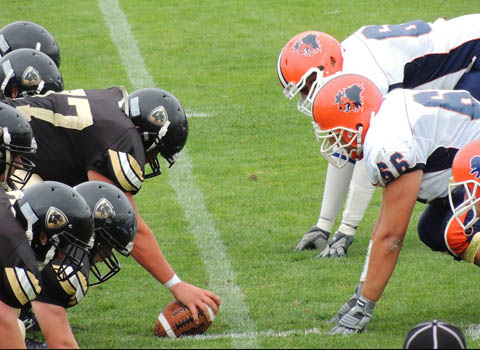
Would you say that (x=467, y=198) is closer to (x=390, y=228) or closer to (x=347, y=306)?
(x=390, y=228)

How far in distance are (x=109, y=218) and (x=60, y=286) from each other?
1.22 feet

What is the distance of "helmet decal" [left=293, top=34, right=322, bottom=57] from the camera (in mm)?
5691

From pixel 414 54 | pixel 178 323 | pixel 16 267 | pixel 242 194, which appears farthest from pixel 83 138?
pixel 242 194

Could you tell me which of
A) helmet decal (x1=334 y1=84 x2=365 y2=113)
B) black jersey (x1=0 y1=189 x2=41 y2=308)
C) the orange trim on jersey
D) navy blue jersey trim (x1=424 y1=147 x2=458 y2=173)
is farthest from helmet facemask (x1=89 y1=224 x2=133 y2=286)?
the orange trim on jersey

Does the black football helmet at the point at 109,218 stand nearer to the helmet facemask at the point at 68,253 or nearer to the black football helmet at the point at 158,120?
the helmet facemask at the point at 68,253

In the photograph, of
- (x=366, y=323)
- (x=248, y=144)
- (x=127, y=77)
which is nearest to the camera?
(x=366, y=323)

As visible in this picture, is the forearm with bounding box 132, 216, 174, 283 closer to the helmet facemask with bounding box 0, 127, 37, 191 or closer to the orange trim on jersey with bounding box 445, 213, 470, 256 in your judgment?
the helmet facemask with bounding box 0, 127, 37, 191

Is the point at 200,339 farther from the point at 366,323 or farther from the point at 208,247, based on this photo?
the point at 208,247

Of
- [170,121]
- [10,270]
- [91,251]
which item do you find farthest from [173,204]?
[10,270]

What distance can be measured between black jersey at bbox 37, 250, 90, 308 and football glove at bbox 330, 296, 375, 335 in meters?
1.24

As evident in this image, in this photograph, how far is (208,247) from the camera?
6.26m

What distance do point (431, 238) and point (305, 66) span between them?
4.54 ft

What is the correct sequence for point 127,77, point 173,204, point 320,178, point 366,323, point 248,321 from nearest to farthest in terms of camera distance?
point 366,323
point 248,321
point 173,204
point 320,178
point 127,77

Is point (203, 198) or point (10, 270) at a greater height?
point (10, 270)
